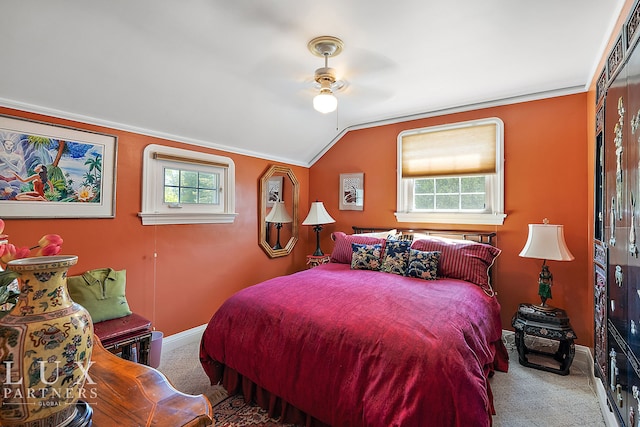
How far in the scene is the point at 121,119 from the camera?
2520 mm

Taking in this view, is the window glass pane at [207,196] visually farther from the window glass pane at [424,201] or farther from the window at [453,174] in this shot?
the window glass pane at [424,201]

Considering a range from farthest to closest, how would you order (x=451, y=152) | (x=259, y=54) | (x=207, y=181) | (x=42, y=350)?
1. (x=451, y=152)
2. (x=207, y=181)
3. (x=259, y=54)
4. (x=42, y=350)

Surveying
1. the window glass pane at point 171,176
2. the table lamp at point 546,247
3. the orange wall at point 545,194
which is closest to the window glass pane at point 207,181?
the window glass pane at point 171,176

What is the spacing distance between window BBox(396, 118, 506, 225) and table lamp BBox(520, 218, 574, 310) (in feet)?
1.73

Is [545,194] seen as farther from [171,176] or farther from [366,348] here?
[171,176]

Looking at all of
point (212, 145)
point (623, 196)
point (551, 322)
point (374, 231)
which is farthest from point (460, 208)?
point (212, 145)

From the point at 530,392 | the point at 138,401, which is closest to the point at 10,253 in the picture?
the point at 138,401

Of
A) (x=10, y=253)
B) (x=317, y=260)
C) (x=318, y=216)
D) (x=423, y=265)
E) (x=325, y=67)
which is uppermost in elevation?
(x=325, y=67)

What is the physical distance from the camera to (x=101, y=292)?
226 centimetres

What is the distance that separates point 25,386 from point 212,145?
9.34 feet

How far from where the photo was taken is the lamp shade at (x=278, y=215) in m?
3.97

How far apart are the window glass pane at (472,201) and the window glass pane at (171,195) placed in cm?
307

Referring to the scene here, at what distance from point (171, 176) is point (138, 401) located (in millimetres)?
2429

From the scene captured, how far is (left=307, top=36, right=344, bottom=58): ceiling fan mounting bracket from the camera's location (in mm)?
2018
